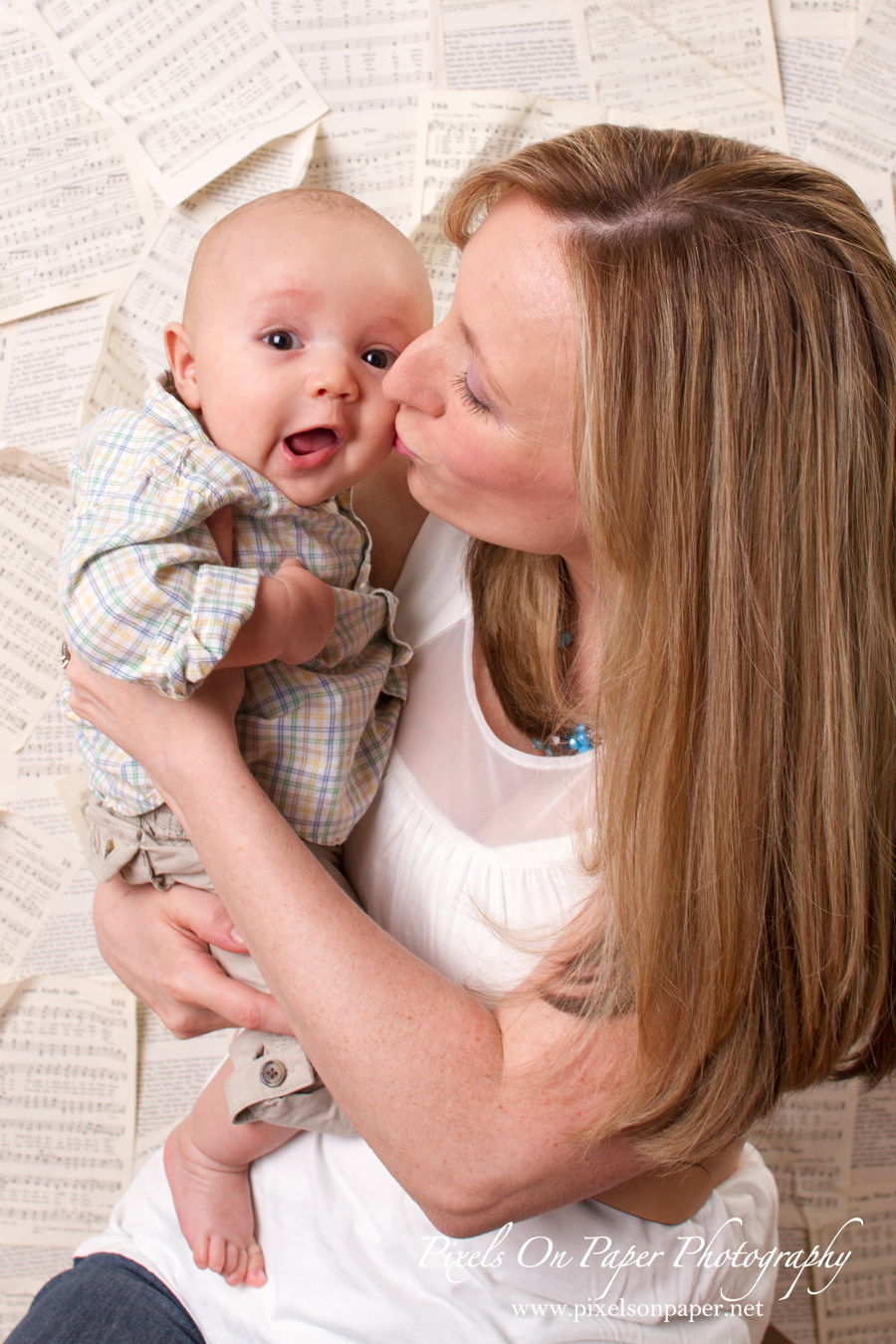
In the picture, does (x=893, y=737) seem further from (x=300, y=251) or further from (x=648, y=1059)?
(x=300, y=251)

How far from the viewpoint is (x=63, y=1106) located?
1.95 m

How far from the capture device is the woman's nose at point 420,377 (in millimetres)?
1006

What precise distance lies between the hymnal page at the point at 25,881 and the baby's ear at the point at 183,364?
3.63 feet

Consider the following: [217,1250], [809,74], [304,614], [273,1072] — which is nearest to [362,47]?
[809,74]

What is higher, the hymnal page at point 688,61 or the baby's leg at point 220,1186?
the hymnal page at point 688,61

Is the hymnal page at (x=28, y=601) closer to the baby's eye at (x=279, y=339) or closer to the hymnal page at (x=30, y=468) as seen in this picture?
the hymnal page at (x=30, y=468)

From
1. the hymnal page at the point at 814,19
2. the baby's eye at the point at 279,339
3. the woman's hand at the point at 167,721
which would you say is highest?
the hymnal page at the point at 814,19

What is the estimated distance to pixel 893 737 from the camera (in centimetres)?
100

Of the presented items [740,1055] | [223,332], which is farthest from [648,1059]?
[223,332]

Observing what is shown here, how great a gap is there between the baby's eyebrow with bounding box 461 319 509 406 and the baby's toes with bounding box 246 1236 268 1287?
3.53 feet

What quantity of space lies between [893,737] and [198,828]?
0.74 m

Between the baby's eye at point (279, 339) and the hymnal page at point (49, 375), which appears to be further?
the hymnal page at point (49, 375)

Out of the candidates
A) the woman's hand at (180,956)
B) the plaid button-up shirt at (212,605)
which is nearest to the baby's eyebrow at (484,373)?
the plaid button-up shirt at (212,605)

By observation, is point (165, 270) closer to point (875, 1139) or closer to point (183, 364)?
point (183, 364)
